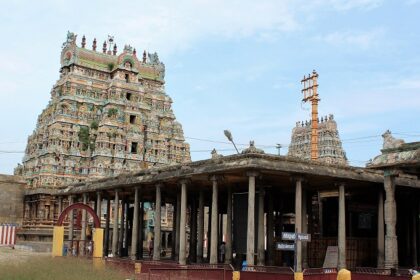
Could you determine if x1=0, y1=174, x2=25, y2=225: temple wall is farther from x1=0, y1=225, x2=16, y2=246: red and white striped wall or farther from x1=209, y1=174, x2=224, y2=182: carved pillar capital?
x1=209, y1=174, x2=224, y2=182: carved pillar capital

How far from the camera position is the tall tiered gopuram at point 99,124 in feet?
217

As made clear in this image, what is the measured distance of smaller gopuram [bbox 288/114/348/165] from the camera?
81562 mm

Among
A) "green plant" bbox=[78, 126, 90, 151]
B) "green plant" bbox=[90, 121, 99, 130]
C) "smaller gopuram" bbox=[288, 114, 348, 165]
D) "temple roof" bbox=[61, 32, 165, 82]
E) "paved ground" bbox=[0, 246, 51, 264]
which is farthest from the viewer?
"smaller gopuram" bbox=[288, 114, 348, 165]

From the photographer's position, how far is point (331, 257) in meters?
28.5

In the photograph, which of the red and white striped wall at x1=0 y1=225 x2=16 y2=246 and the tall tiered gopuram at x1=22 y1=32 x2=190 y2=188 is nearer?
the red and white striped wall at x1=0 y1=225 x2=16 y2=246

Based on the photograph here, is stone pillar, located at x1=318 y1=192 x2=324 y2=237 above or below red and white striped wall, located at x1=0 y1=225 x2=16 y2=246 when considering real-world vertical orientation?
above

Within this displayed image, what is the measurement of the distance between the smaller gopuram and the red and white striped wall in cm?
4298

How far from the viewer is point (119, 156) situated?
67.8 m

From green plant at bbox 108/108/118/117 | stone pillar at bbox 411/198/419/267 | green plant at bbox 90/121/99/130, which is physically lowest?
stone pillar at bbox 411/198/419/267

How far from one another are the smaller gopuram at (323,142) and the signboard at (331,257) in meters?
49.8

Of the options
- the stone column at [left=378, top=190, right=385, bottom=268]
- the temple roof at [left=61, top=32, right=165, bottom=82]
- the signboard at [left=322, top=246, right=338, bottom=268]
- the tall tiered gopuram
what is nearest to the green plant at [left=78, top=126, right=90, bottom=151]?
the tall tiered gopuram

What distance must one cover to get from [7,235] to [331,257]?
33142mm

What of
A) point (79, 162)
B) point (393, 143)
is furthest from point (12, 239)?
point (393, 143)

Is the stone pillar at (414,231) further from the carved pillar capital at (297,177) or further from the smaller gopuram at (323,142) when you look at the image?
the smaller gopuram at (323,142)
